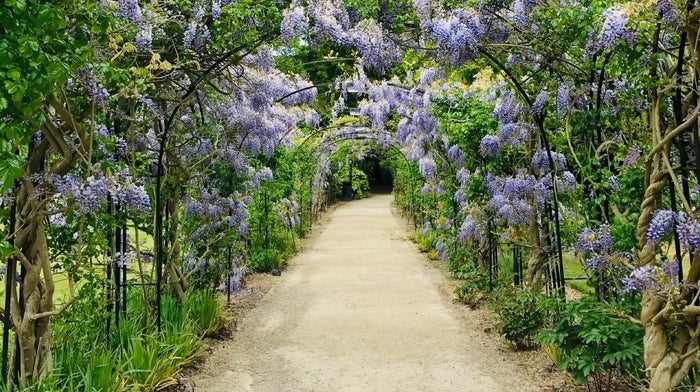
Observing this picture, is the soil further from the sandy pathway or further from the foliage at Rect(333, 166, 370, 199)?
the foliage at Rect(333, 166, 370, 199)

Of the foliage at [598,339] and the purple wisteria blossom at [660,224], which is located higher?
the purple wisteria blossom at [660,224]

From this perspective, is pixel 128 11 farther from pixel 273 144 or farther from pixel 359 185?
pixel 359 185

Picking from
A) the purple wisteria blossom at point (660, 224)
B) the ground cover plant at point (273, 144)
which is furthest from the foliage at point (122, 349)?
the purple wisteria blossom at point (660, 224)

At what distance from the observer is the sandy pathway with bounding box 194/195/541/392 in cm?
411

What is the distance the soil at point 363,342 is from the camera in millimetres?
4094

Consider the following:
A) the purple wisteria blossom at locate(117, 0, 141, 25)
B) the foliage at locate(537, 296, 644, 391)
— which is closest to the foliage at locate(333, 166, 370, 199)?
the purple wisteria blossom at locate(117, 0, 141, 25)

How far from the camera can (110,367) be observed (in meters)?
3.28

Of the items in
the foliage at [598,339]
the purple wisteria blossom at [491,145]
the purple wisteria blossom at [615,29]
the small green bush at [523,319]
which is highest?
the purple wisteria blossom at [615,29]

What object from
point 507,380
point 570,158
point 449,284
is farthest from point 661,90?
point 449,284

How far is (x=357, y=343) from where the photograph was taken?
5078 mm

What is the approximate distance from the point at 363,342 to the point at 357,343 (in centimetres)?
A: 6

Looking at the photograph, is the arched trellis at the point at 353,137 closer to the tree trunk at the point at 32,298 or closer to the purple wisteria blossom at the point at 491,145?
the purple wisteria blossom at the point at 491,145

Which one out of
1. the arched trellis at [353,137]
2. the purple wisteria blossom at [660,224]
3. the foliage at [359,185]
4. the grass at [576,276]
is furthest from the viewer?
the foliage at [359,185]

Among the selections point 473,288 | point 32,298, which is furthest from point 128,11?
point 473,288
